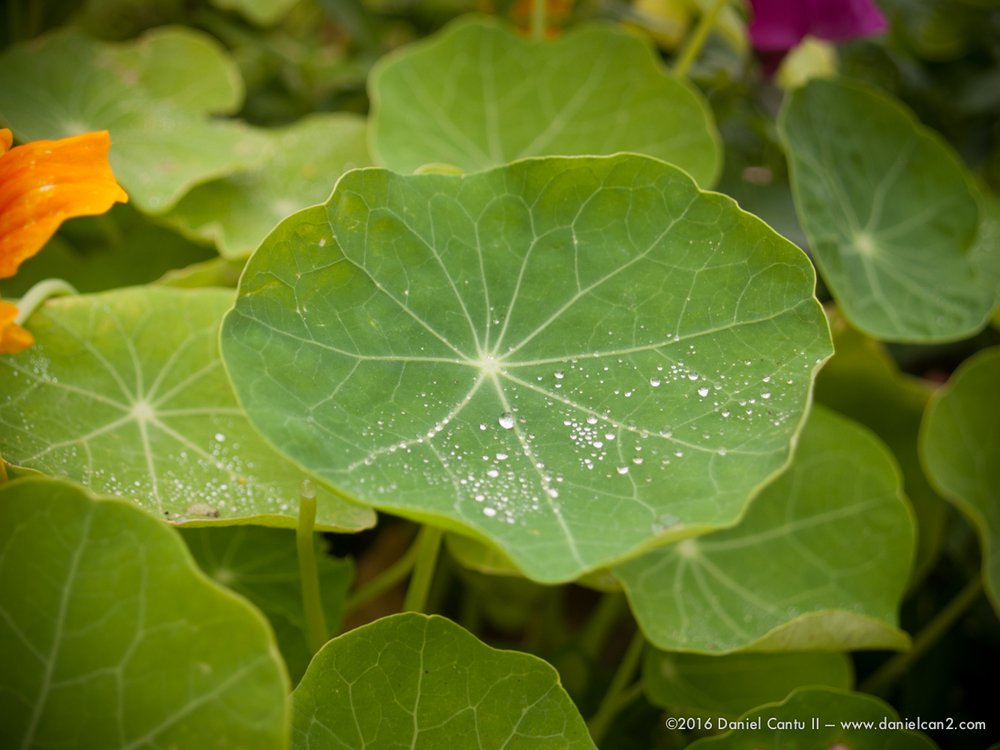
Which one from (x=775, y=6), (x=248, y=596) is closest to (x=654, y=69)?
(x=775, y=6)

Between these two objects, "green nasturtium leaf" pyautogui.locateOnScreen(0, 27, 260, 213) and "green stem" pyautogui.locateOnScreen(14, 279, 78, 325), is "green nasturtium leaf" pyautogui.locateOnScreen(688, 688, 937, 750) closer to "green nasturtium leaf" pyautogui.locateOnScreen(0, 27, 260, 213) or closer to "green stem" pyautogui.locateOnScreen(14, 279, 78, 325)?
"green stem" pyautogui.locateOnScreen(14, 279, 78, 325)

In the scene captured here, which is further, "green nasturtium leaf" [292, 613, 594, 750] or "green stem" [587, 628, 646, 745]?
"green stem" [587, 628, 646, 745]

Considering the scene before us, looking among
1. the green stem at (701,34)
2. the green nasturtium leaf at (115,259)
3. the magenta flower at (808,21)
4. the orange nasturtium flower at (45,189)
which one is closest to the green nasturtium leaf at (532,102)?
the green stem at (701,34)

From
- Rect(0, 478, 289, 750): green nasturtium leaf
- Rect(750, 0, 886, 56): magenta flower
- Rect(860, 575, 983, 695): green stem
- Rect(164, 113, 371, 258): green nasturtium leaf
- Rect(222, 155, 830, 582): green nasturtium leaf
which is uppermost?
Rect(750, 0, 886, 56): magenta flower

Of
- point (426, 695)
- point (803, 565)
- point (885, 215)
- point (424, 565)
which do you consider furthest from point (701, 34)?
point (426, 695)

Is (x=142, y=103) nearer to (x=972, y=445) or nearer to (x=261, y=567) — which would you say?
(x=261, y=567)

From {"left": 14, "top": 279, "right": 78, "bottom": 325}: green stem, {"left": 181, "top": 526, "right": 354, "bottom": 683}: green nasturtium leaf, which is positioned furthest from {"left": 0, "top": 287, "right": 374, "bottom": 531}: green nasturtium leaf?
{"left": 181, "top": 526, "right": 354, "bottom": 683}: green nasturtium leaf

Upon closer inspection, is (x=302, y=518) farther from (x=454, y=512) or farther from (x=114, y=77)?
(x=114, y=77)
